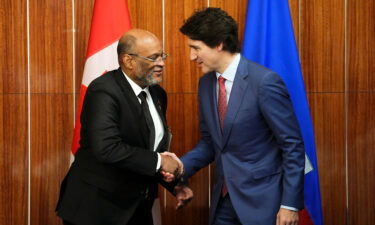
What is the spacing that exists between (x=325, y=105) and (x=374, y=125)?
1.34 feet

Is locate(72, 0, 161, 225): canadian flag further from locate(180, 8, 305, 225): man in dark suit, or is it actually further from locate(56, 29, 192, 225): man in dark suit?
locate(180, 8, 305, 225): man in dark suit

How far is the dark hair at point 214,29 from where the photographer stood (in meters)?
2.39

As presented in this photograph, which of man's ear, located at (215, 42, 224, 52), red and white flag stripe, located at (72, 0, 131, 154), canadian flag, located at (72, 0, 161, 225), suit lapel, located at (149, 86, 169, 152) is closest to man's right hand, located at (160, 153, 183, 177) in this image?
suit lapel, located at (149, 86, 169, 152)

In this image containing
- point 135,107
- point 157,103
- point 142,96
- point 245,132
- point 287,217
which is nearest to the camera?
point 287,217

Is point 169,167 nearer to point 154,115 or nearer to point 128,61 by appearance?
point 154,115

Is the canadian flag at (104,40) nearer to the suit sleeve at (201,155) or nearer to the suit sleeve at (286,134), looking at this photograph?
the suit sleeve at (201,155)

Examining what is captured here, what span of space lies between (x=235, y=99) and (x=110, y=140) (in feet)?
2.11

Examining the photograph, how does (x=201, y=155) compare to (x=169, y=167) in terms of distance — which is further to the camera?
(x=201, y=155)

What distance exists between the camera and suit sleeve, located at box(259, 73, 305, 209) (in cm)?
216

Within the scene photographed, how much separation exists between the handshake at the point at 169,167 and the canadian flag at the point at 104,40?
824 mm

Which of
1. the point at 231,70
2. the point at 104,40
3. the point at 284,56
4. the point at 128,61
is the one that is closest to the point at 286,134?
the point at 231,70

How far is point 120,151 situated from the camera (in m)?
2.21

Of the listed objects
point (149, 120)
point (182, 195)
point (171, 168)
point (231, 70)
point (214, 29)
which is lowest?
point (182, 195)

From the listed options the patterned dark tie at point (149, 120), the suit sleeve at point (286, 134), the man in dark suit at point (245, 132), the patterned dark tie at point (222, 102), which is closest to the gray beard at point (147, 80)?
the patterned dark tie at point (149, 120)
